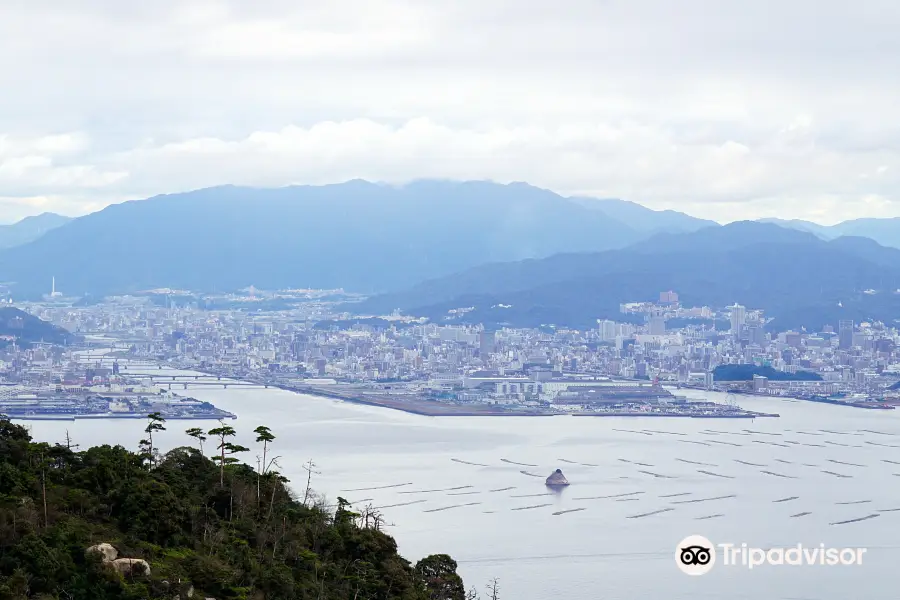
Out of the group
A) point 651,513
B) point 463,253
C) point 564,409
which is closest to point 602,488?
point 651,513

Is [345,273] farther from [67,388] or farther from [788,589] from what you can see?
[788,589]

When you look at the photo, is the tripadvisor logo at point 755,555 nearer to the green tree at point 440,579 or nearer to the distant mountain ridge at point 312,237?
the green tree at point 440,579

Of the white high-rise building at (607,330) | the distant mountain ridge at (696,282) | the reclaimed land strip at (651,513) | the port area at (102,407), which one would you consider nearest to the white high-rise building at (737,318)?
the distant mountain ridge at (696,282)

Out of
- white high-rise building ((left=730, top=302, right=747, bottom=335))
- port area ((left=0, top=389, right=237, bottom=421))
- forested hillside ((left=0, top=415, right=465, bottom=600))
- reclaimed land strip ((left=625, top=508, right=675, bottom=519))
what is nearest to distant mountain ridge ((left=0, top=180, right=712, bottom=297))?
white high-rise building ((left=730, top=302, right=747, bottom=335))

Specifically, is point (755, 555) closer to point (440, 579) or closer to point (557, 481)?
point (557, 481)

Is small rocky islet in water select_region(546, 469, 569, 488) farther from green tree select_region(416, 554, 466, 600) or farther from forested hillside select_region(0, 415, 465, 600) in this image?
green tree select_region(416, 554, 466, 600)

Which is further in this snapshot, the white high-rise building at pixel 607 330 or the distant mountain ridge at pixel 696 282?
the distant mountain ridge at pixel 696 282

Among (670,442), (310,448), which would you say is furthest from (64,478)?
(670,442)
